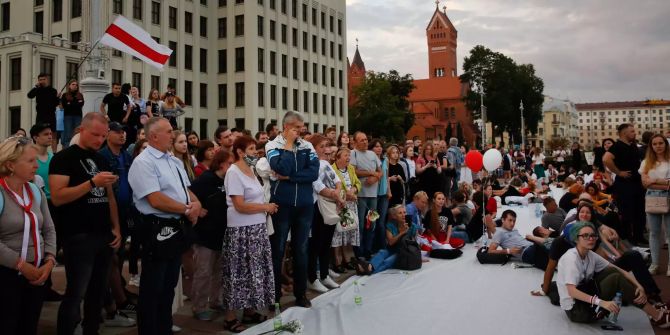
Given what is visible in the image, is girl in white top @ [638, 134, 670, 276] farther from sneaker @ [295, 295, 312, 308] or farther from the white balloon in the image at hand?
the white balloon

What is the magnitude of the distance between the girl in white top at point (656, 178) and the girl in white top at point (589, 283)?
2503mm

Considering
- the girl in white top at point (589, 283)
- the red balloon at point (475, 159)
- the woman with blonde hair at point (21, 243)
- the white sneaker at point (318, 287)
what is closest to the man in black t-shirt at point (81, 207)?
→ the woman with blonde hair at point (21, 243)

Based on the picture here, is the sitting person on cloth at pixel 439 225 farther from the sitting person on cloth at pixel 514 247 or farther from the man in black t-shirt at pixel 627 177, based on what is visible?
the man in black t-shirt at pixel 627 177

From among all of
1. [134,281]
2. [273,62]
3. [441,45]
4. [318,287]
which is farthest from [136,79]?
[441,45]

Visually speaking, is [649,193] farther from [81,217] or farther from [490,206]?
[81,217]

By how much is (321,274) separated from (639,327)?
3882 mm

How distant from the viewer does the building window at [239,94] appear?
46531 mm

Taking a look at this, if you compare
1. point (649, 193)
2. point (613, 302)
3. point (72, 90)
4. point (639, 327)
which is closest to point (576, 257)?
point (613, 302)

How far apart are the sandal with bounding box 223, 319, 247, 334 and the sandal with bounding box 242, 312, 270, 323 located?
6.7 inches

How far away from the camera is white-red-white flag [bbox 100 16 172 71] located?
912 centimetres

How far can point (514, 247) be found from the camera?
930 centimetres

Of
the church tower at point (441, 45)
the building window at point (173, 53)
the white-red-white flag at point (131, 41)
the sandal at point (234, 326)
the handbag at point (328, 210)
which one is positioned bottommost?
the sandal at point (234, 326)

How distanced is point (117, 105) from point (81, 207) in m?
6.82

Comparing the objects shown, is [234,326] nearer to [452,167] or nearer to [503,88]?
[452,167]
